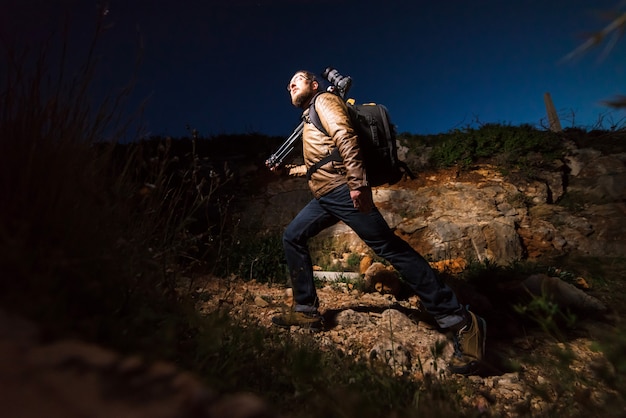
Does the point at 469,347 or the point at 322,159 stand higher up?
the point at 322,159

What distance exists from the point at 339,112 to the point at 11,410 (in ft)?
8.64

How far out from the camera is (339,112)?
112 inches

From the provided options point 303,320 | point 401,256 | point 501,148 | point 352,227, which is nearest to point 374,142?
point 352,227

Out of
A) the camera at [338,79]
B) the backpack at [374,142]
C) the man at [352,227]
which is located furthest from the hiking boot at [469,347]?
the camera at [338,79]

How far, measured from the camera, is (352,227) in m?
2.96

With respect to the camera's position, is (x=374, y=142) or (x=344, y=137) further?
(x=374, y=142)

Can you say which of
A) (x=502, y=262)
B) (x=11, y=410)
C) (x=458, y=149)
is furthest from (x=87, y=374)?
(x=458, y=149)

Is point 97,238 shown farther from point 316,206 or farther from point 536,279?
point 536,279

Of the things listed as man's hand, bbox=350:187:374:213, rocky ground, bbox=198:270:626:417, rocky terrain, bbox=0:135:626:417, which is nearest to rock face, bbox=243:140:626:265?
rocky terrain, bbox=0:135:626:417

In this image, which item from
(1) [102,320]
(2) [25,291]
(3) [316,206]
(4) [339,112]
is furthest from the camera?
(3) [316,206]

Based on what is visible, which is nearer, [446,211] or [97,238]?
[97,238]

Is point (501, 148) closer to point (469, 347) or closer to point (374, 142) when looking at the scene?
point (374, 142)

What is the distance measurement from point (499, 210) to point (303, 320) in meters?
5.01

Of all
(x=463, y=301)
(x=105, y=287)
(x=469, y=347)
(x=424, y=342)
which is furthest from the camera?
(x=463, y=301)
